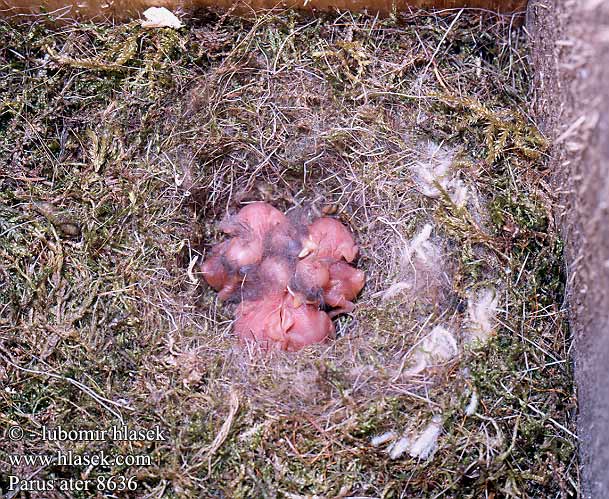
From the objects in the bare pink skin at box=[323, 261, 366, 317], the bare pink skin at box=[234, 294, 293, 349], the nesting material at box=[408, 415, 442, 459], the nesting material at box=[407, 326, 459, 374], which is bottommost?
the bare pink skin at box=[234, 294, 293, 349]

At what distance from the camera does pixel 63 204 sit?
1947 mm

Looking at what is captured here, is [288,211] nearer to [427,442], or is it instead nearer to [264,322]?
[264,322]

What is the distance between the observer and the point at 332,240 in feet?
6.63

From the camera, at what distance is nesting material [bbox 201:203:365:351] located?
1.95 m

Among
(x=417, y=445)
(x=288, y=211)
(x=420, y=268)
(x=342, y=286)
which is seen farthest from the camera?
(x=288, y=211)

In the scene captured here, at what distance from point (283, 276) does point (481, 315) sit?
0.58 metres

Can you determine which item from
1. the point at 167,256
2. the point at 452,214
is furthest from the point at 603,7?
the point at 167,256

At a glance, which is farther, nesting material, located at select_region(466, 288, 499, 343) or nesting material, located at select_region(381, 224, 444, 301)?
nesting material, located at select_region(381, 224, 444, 301)

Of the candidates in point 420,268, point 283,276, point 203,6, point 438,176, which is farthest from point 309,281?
point 203,6

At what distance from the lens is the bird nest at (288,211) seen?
1.71m

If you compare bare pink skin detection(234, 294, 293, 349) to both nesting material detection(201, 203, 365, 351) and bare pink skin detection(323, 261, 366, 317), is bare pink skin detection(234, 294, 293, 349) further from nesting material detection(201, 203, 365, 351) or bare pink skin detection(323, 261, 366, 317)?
bare pink skin detection(323, 261, 366, 317)

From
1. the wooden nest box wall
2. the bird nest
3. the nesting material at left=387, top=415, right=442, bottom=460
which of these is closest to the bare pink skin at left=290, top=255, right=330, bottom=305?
the bird nest

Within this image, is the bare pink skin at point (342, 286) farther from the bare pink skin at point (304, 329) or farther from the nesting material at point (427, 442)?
the nesting material at point (427, 442)

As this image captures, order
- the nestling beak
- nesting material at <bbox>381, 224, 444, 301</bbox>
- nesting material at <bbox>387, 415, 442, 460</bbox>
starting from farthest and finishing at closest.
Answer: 1. the nestling beak
2. nesting material at <bbox>381, 224, 444, 301</bbox>
3. nesting material at <bbox>387, 415, 442, 460</bbox>
